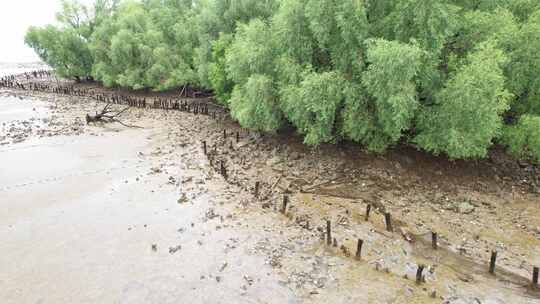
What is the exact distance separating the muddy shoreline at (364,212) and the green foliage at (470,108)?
2.28 m

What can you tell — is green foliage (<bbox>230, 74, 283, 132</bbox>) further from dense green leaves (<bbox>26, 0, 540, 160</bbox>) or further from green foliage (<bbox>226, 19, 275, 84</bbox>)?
green foliage (<bbox>226, 19, 275, 84</bbox>)

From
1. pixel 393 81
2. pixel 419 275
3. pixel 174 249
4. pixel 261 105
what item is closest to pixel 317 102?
pixel 393 81

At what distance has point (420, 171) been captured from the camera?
660 inches

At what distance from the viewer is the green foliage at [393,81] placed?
13.4m

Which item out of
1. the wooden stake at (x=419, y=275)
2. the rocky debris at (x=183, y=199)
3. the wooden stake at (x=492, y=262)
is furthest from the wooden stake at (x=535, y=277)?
the rocky debris at (x=183, y=199)

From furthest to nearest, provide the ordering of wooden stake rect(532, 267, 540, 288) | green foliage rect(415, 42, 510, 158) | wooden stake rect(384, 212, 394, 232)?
green foliage rect(415, 42, 510, 158) < wooden stake rect(384, 212, 394, 232) < wooden stake rect(532, 267, 540, 288)

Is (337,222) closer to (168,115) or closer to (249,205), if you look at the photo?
(249,205)

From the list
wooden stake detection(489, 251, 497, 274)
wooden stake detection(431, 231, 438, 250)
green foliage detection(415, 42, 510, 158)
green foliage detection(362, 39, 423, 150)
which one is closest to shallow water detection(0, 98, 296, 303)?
wooden stake detection(431, 231, 438, 250)

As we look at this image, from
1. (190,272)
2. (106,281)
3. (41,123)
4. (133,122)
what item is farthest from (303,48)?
(41,123)

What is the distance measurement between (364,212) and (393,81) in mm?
5357

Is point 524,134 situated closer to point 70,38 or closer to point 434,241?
point 434,241

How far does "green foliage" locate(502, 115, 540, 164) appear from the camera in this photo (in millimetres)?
14163

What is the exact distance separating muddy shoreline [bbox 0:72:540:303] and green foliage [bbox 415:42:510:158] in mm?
2279

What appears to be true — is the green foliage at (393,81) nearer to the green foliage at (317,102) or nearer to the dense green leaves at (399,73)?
the dense green leaves at (399,73)
